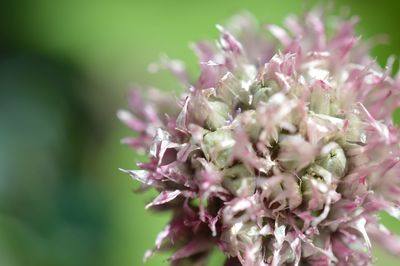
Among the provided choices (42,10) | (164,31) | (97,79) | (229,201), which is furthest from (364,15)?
(229,201)

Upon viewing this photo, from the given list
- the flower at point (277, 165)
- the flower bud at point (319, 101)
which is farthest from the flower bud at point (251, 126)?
the flower bud at point (319, 101)

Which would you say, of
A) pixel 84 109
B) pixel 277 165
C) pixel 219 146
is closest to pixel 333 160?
pixel 277 165

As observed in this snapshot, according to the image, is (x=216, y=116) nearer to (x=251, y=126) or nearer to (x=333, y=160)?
(x=251, y=126)

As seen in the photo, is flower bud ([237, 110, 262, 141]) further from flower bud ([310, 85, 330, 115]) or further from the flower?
flower bud ([310, 85, 330, 115])

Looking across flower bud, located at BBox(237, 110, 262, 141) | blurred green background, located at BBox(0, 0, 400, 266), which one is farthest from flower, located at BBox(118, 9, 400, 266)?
blurred green background, located at BBox(0, 0, 400, 266)

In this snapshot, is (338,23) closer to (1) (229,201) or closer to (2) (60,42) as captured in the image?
(1) (229,201)

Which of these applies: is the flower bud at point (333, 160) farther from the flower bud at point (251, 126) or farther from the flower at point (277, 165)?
the flower bud at point (251, 126)
